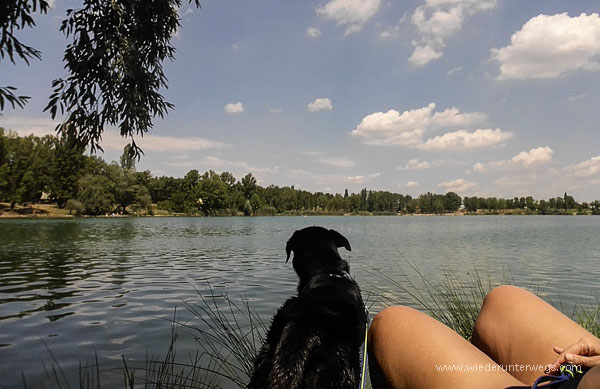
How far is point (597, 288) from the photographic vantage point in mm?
14273

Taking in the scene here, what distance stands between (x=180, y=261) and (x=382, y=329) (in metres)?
19.5

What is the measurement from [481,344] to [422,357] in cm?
81

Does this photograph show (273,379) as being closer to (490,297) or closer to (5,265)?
(490,297)

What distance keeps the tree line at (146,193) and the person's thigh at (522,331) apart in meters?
5.18

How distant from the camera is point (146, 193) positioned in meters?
108

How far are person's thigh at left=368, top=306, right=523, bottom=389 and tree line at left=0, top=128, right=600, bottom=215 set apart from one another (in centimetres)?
481

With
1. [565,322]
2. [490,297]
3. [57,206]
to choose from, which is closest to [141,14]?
[490,297]

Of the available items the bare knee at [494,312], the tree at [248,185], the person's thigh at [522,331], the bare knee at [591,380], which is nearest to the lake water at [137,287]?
the bare knee at [494,312]

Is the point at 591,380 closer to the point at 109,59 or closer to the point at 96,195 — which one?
the point at 109,59

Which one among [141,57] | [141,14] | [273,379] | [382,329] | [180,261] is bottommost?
[180,261]

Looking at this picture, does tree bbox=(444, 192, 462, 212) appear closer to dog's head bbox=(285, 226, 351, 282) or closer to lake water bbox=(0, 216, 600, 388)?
lake water bbox=(0, 216, 600, 388)

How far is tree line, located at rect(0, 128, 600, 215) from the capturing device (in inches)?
3275

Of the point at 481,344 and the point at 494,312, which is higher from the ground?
the point at 494,312

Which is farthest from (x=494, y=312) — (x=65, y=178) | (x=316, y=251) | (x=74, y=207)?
(x=65, y=178)
